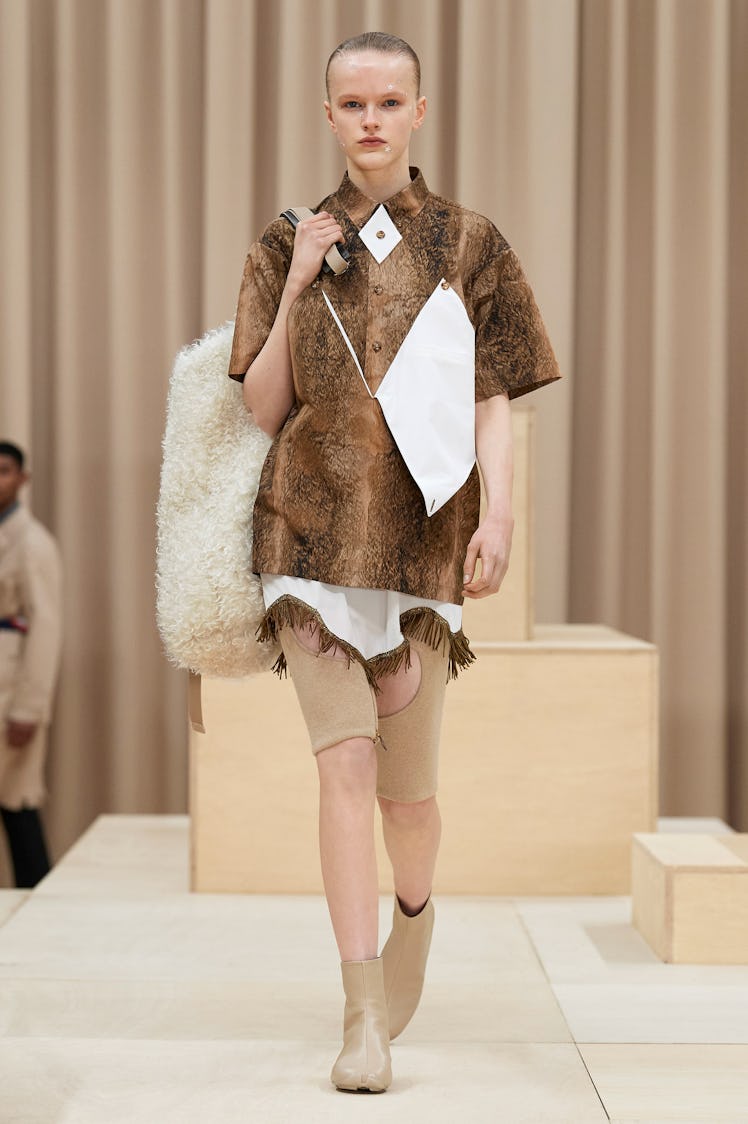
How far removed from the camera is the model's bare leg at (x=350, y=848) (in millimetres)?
1771

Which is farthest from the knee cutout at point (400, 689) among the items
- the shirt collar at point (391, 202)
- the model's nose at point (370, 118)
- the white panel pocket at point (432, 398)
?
the model's nose at point (370, 118)

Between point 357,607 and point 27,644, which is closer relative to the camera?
point 357,607

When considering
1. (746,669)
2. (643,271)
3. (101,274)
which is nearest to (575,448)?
(643,271)

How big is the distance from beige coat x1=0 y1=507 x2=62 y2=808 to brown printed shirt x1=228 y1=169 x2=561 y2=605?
2194mm

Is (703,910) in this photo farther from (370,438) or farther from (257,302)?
(257,302)

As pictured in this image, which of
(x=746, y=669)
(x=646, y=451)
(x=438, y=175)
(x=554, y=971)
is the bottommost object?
(x=554, y=971)

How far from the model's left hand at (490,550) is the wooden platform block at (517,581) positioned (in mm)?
1216

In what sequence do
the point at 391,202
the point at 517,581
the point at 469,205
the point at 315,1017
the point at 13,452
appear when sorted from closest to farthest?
the point at 391,202
the point at 315,1017
the point at 517,581
the point at 13,452
the point at 469,205

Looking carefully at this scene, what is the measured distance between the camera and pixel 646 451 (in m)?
4.39

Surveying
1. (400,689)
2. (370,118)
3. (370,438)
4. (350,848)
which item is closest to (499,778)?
(400,689)

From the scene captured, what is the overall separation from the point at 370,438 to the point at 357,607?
228 mm

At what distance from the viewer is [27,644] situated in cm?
396

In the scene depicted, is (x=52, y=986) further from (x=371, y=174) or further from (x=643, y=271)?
(x=643, y=271)

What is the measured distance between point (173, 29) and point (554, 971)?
3.23 meters
